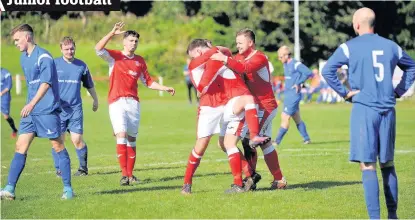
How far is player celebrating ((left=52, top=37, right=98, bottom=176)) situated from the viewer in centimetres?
1584

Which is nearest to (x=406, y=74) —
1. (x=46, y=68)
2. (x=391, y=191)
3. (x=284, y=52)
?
(x=391, y=191)

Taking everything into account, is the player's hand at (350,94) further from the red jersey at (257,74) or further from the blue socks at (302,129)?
the blue socks at (302,129)

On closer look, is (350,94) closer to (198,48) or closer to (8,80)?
(198,48)

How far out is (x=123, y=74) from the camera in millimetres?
14836

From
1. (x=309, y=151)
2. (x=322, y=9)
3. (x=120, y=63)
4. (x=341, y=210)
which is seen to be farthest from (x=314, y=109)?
(x=341, y=210)

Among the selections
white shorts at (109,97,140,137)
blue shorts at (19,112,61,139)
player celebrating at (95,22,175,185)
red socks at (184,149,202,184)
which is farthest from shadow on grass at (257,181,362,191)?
blue shorts at (19,112,61,139)

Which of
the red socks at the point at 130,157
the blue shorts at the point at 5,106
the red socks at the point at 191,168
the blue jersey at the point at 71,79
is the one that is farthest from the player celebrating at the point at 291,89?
the blue shorts at the point at 5,106

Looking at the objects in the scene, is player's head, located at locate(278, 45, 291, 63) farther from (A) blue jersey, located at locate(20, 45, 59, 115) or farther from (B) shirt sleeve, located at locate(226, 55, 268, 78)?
(A) blue jersey, located at locate(20, 45, 59, 115)

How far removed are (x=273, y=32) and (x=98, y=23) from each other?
10.3 metres

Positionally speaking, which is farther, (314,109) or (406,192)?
(314,109)

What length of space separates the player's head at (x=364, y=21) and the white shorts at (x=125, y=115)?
5790 millimetres

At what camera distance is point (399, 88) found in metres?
10.0

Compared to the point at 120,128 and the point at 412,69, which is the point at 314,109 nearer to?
the point at 120,128

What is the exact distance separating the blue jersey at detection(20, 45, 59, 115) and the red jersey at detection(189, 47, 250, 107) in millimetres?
1803
